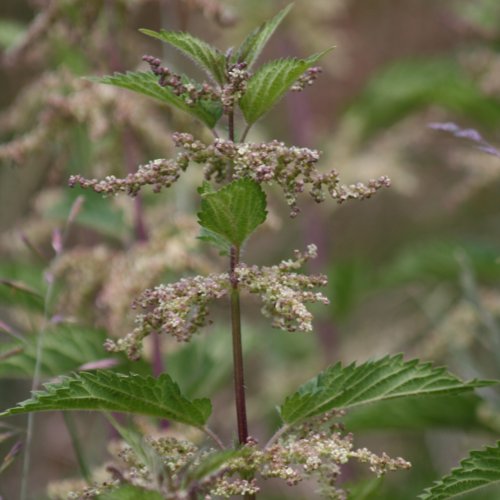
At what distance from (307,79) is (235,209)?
6.9 inches

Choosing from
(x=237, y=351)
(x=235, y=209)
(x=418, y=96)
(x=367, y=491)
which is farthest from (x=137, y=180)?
(x=418, y=96)

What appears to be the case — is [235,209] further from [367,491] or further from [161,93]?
[367,491]

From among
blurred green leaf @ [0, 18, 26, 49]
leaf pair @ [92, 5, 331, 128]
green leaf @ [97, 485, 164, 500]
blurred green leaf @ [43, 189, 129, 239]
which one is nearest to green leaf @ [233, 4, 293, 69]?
leaf pair @ [92, 5, 331, 128]

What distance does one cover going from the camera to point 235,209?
96 centimetres

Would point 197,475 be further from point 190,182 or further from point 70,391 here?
point 190,182

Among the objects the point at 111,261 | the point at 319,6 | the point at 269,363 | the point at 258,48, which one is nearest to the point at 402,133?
the point at 319,6

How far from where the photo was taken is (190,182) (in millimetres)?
2418

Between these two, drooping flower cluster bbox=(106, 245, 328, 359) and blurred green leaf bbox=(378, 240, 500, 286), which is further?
blurred green leaf bbox=(378, 240, 500, 286)

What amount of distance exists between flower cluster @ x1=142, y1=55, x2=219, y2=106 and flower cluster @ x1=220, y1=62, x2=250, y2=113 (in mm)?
20

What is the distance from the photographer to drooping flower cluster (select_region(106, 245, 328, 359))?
94cm

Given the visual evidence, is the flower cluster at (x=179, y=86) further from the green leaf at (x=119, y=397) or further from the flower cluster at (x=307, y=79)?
the green leaf at (x=119, y=397)

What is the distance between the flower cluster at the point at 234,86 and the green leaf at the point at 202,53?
4 centimetres

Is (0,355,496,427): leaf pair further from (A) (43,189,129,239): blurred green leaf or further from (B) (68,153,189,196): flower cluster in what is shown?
(A) (43,189,129,239): blurred green leaf

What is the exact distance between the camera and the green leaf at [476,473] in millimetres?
997
